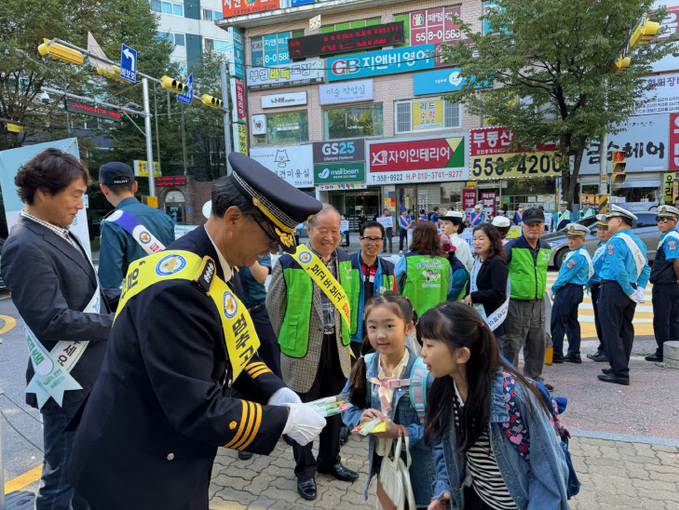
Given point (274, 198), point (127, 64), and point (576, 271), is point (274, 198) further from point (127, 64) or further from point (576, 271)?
point (127, 64)

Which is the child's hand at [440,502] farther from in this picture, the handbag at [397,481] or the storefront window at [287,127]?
the storefront window at [287,127]

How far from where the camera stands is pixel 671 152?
1870cm

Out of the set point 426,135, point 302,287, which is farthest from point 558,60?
point 302,287

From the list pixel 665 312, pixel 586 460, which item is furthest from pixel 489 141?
pixel 586 460

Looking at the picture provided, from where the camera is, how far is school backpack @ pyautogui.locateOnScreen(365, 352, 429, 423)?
225 centimetres

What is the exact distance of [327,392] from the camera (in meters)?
3.39

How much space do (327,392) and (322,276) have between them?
34.4 inches

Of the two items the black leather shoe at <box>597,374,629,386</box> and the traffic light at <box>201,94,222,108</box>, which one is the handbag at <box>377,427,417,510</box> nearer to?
the black leather shoe at <box>597,374,629,386</box>

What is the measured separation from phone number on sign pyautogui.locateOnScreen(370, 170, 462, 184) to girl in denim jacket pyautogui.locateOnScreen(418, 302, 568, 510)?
20467mm

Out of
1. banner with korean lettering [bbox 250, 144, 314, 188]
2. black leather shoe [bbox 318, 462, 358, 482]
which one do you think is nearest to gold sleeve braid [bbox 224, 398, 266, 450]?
black leather shoe [bbox 318, 462, 358, 482]

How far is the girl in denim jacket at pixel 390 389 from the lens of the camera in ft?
7.57

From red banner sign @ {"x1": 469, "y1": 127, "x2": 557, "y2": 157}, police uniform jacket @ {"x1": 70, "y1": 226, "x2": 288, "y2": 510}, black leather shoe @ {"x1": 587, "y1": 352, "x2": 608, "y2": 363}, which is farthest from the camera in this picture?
red banner sign @ {"x1": 469, "y1": 127, "x2": 557, "y2": 157}

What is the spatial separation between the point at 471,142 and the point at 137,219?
64.7 feet

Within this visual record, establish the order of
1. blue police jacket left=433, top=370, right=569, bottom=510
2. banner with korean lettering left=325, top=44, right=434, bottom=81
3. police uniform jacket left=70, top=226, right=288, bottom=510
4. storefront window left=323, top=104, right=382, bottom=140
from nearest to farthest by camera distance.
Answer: police uniform jacket left=70, top=226, right=288, bottom=510, blue police jacket left=433, top=370, right=569, bottom=510, banner with korean lettering left=325, top=44, right=434, bottom=81, storefront window left=323, top=104, right=382, bottom=140
